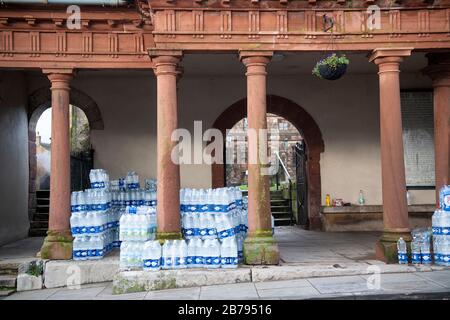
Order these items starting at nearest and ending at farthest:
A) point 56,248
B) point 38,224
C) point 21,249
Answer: point 56,248, point 21,249, point 38,224

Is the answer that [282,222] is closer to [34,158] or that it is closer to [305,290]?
[34,158]

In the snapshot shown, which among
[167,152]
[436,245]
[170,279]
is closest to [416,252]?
[436,245]

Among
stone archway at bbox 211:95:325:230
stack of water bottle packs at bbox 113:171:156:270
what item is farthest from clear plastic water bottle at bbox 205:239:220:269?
stone archway at bbox 211:95:325:230

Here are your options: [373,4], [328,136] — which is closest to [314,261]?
[373,4]

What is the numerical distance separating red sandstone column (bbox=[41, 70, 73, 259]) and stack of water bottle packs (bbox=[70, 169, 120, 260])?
20 centimetres

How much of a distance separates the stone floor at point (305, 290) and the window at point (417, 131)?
5.67m

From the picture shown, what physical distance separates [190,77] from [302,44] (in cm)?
487

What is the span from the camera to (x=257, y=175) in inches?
323

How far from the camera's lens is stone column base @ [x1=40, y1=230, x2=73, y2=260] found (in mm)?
8820

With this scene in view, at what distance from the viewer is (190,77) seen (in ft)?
41.7

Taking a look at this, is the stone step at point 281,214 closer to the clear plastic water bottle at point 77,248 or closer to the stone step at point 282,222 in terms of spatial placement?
the stone step at point 282,222

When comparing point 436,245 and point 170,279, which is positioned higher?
point 436,245

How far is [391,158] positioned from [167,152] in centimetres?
382

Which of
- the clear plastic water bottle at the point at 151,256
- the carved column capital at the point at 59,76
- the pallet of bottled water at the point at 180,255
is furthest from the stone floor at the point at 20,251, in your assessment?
the carved column capital at the point at 59,76
